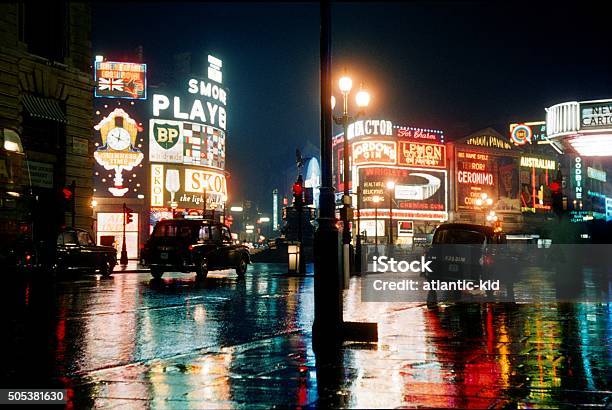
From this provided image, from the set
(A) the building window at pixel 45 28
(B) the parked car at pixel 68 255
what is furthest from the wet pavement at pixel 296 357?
(A) the building window at pixel 45 28

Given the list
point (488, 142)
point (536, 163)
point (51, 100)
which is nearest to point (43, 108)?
point (51, 100)

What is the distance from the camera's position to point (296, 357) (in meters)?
7.86

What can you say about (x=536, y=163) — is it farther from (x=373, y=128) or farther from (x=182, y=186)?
(x=182, y=186)

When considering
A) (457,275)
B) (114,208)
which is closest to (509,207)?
(114,208)

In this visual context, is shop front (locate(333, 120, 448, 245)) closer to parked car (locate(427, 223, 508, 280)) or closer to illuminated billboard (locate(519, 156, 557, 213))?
illuminated billboard (locate(519, 156, 557, 213))

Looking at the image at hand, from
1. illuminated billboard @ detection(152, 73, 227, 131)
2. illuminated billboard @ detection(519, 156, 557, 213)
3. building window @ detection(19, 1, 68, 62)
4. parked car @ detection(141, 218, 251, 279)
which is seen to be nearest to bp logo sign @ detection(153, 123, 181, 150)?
illuminated billboard @ detection(152, 73, 227, 131)

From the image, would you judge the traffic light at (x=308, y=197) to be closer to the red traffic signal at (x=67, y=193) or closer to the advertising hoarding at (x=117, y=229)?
the red traffic signal at (x=67, y=193)

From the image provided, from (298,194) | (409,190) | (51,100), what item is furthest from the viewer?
(409,190)

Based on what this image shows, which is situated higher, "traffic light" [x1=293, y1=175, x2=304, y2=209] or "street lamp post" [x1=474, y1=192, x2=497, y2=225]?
"street lamp post" [x1=474, y1=192, x2=497, y2=225]

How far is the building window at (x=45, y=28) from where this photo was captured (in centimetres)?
2712

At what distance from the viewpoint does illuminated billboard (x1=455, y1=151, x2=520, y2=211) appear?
303 ft

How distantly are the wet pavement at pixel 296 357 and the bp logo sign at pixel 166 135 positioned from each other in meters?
53.3

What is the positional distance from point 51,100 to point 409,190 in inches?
2534

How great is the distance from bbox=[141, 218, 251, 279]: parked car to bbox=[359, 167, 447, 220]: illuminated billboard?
6043 centimetres
